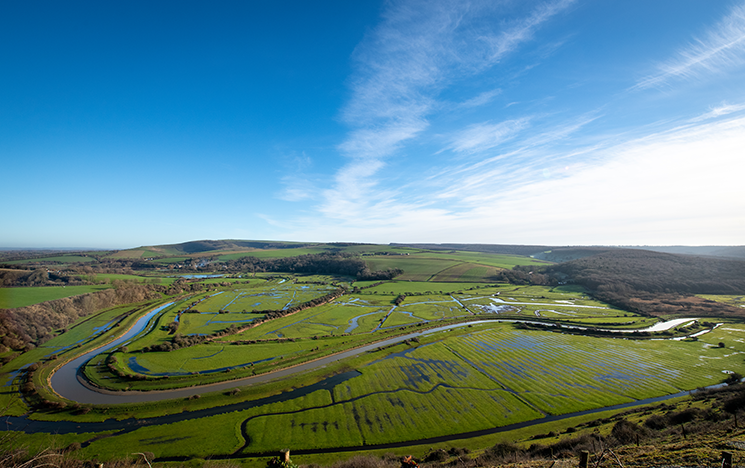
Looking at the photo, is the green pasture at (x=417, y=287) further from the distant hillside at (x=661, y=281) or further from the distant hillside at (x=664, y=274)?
the distant hillside at (x=664, y=274)

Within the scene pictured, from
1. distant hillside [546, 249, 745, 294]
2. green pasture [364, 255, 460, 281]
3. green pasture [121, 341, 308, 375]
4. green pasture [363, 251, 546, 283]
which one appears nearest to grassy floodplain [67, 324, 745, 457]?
green pasture [121, 341, 308, 375]

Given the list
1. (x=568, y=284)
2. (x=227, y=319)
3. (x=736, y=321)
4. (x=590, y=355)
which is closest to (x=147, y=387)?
(x=227, y=319)

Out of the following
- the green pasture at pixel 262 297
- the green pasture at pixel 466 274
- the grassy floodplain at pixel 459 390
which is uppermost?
the green pasture at pixel 466 274

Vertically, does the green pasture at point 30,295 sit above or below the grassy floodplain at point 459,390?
above

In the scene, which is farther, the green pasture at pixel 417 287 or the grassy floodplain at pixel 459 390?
the green pasture at pixel 417 287

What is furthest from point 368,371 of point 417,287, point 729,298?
point 729,298

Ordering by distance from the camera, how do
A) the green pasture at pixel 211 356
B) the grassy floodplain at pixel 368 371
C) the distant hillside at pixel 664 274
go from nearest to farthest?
the grassy floodplain at pixel 368 371 → the green pasture at pixel 211 356 → the distant hillside at pixel 664 274

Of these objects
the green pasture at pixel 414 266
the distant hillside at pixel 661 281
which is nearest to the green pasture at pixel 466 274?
the green pasture at pixel 414 266

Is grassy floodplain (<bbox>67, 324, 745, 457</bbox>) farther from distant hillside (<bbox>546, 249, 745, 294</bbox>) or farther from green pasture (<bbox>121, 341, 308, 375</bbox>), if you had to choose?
distant hillside (<bbox>546, 249, 745, 294</bbox>)

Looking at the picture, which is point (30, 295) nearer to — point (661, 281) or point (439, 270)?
point (439, 270)

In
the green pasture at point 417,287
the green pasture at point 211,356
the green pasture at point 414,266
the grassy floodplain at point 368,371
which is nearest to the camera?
the grassy floodplain at point 368,371
